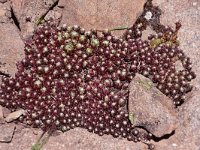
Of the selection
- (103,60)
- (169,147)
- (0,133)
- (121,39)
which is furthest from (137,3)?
(0,133)

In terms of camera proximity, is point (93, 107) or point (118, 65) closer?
point (93, 107)

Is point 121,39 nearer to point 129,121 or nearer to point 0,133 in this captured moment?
point 129,121

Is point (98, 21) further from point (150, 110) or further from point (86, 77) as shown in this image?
point (150, 110)

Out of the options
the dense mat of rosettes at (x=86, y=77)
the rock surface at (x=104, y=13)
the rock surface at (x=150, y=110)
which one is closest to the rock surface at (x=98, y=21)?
the rock surface at (x=104, y=13)

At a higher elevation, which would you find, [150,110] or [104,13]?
[104,13]

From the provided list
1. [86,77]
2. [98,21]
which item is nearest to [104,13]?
[98,21]

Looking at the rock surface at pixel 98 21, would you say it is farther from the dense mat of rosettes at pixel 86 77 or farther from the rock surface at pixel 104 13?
the dense mat of rosettes at pixel 86 77
